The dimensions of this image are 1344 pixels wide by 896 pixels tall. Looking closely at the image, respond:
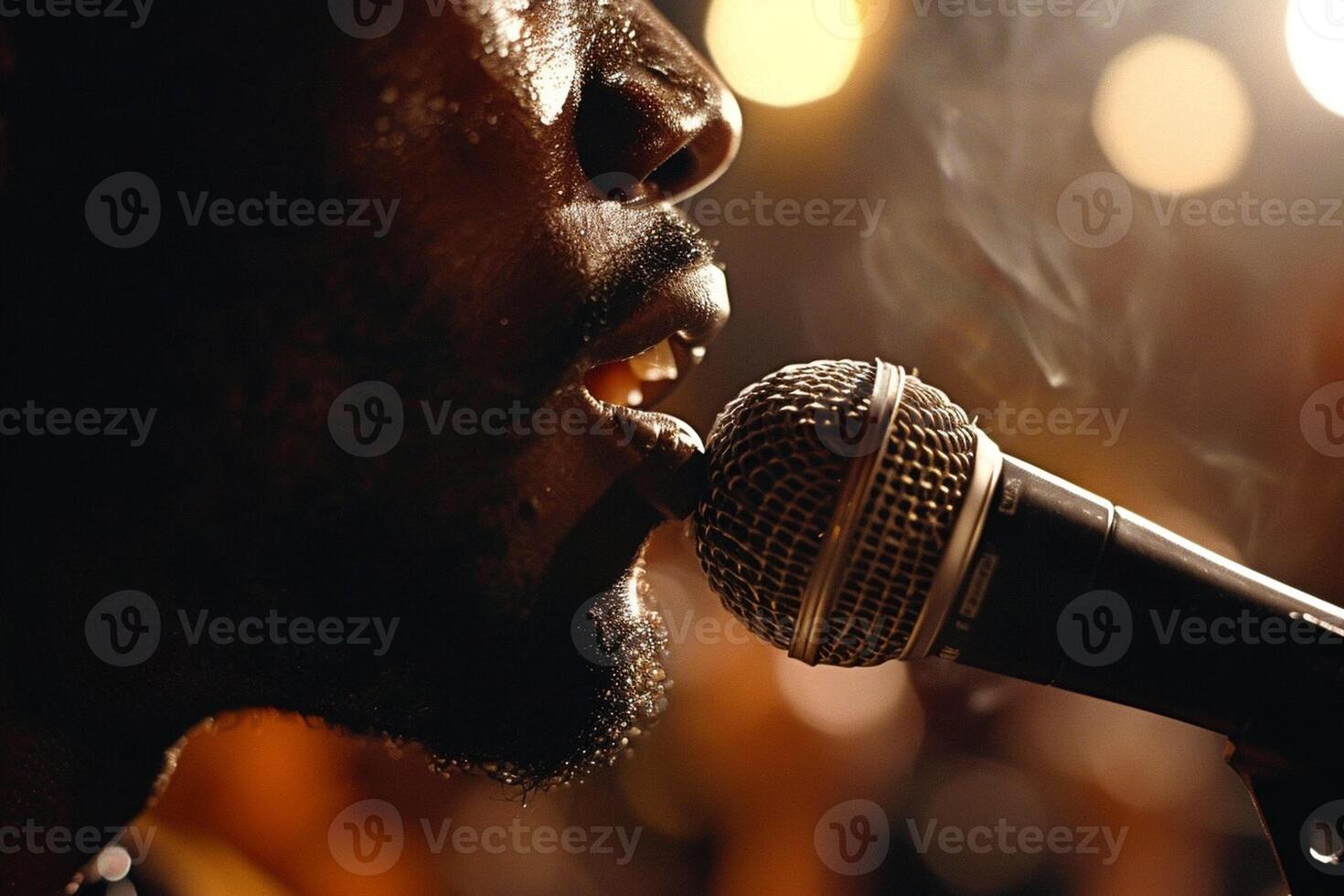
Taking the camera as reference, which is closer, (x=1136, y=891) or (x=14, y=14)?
(x=14, y=14)

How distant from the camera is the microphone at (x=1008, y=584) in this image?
1.08 meters

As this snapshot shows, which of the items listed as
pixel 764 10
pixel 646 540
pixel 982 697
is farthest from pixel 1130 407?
pixel 646 540

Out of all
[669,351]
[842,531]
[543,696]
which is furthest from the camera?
[669,351]

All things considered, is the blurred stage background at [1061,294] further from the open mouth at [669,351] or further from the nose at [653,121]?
the nose at [653,121]

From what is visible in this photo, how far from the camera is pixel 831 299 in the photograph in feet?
13.1

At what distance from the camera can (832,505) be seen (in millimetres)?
1088

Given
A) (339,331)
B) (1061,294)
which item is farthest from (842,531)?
(1061,294)

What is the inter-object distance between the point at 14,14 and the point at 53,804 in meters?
1.11

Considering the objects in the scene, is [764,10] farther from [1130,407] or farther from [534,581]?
[534,581]

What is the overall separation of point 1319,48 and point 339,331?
3674mm

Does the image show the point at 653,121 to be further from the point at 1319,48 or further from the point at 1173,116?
the point at 1319,48

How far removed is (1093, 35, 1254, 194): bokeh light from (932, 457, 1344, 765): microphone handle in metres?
2.92

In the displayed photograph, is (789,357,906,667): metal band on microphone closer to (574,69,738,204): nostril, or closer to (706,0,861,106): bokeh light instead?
(574,69,738,204): nostril

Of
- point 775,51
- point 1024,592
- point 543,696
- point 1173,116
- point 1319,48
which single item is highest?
point 1319,48
